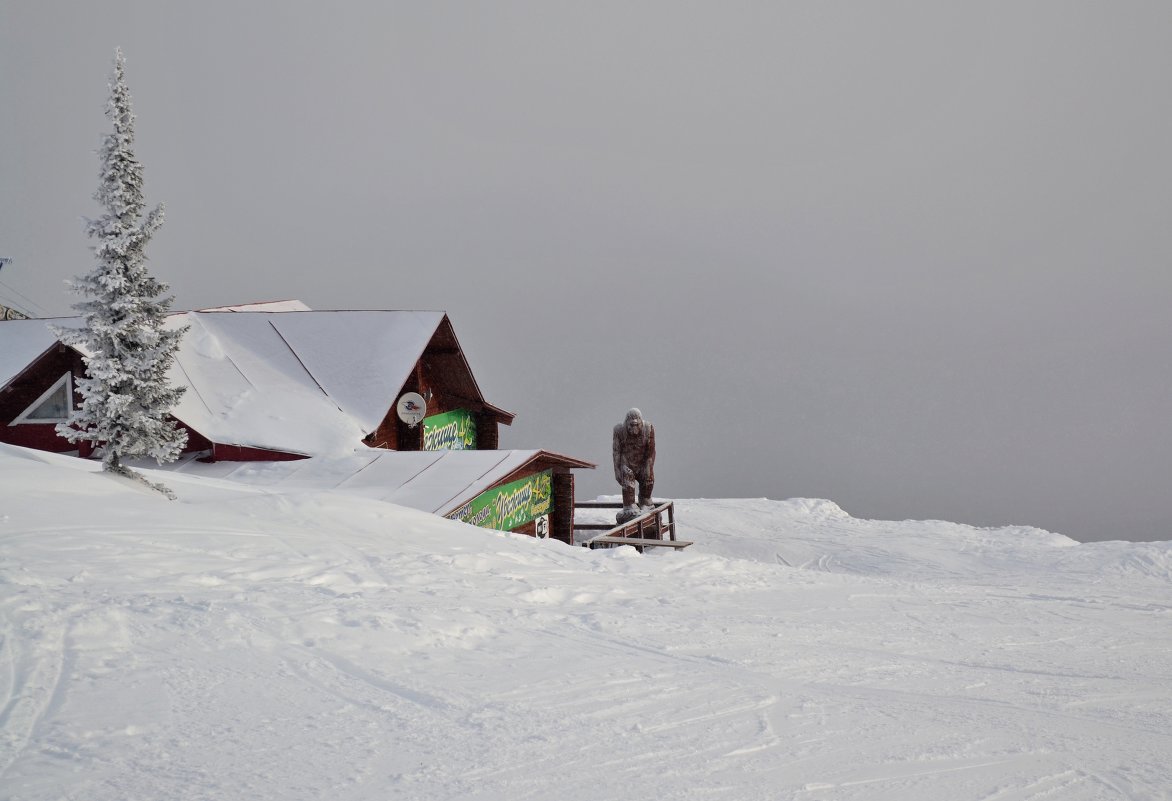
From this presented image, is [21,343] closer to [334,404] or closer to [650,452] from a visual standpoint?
[334,404]

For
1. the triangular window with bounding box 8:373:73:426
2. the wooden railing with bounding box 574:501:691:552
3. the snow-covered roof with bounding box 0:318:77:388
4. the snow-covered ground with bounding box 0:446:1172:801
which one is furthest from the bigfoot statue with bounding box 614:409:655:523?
the snow-covered roof with bounding box 0:318:77:388

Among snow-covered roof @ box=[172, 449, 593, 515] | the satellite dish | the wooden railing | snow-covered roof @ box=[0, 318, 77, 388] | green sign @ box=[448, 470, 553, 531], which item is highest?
snow-covered roof @ box=[0, 318, 77, 388]

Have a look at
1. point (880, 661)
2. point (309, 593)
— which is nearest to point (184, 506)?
point (309, 593)

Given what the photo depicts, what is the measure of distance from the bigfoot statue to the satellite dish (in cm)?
497

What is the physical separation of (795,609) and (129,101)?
997cm

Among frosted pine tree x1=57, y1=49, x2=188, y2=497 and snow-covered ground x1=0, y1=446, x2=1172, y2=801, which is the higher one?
frosted pine tree x1=57, y1=49, x2=188, y2=497

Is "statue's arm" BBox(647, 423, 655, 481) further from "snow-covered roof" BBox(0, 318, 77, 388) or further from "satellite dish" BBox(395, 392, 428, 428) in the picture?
"snow-covered roof" BBox(0, 318, 77, 388)

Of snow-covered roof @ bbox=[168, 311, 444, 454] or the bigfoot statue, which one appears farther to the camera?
the bigfoot statue

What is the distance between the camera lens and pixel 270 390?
65.7 ft

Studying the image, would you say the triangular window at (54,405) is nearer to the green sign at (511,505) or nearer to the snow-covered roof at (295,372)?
the snow-covered roof at (295,372)

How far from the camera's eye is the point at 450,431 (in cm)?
2477

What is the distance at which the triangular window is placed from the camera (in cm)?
1828

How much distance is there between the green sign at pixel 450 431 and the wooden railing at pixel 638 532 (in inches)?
159

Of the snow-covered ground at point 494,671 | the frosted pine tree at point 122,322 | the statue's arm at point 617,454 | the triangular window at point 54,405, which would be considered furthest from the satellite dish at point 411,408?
the snow-covered ground at point 494,671
